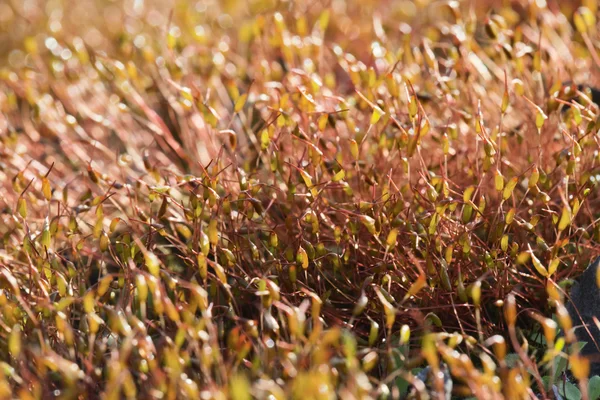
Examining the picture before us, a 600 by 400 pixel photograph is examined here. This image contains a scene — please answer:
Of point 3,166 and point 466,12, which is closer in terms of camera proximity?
point 3,166

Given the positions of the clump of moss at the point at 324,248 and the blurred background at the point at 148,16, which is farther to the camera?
the blurred background at the point at 148,16

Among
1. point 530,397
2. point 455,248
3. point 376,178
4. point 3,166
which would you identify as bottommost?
point 530,397

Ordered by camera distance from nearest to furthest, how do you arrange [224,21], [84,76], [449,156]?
[449,156], [84,76], [224,21]

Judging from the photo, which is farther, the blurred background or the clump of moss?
the blurred background

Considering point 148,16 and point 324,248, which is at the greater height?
point 148,16

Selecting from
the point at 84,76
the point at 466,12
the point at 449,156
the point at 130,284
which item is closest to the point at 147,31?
the point at 84,76

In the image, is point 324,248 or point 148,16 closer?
point 324,248

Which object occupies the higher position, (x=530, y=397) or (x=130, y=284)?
(x=130, y=284)

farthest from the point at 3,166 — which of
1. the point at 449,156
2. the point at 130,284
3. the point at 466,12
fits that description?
the point at 466,12

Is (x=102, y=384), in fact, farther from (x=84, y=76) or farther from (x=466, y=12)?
(x=466, y=12)

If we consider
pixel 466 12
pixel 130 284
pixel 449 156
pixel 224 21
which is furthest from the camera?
pixel 466 12
